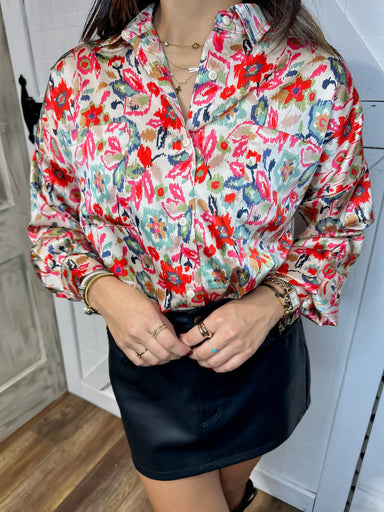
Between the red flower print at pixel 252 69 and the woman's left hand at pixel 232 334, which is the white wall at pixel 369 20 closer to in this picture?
the red flower print at pixel 252 69

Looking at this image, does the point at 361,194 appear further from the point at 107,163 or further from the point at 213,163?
the point at 107,163

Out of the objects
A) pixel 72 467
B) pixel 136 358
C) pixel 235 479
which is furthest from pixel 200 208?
pixel 72 467

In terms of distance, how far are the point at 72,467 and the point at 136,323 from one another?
1162 millimetres

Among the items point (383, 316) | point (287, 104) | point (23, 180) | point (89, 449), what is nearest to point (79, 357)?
point (89, 449)

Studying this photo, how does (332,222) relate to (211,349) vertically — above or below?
above

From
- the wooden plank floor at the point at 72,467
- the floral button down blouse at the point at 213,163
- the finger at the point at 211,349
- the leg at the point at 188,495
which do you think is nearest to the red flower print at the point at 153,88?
the floral button down blouse at the point at 213,163

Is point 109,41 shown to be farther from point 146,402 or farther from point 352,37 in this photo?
point 146,402

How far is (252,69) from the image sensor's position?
63 centimetres

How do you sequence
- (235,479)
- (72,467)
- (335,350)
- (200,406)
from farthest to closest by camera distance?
(72,467) → (335,350) → (235,479) → (200,406)

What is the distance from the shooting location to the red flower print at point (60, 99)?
2.28ft

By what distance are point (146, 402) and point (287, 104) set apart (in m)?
0.59

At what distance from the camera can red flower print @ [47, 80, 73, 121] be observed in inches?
27.4

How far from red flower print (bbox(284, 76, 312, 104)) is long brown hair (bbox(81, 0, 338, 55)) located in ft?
Result: 0.24

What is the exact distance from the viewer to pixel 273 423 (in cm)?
77
